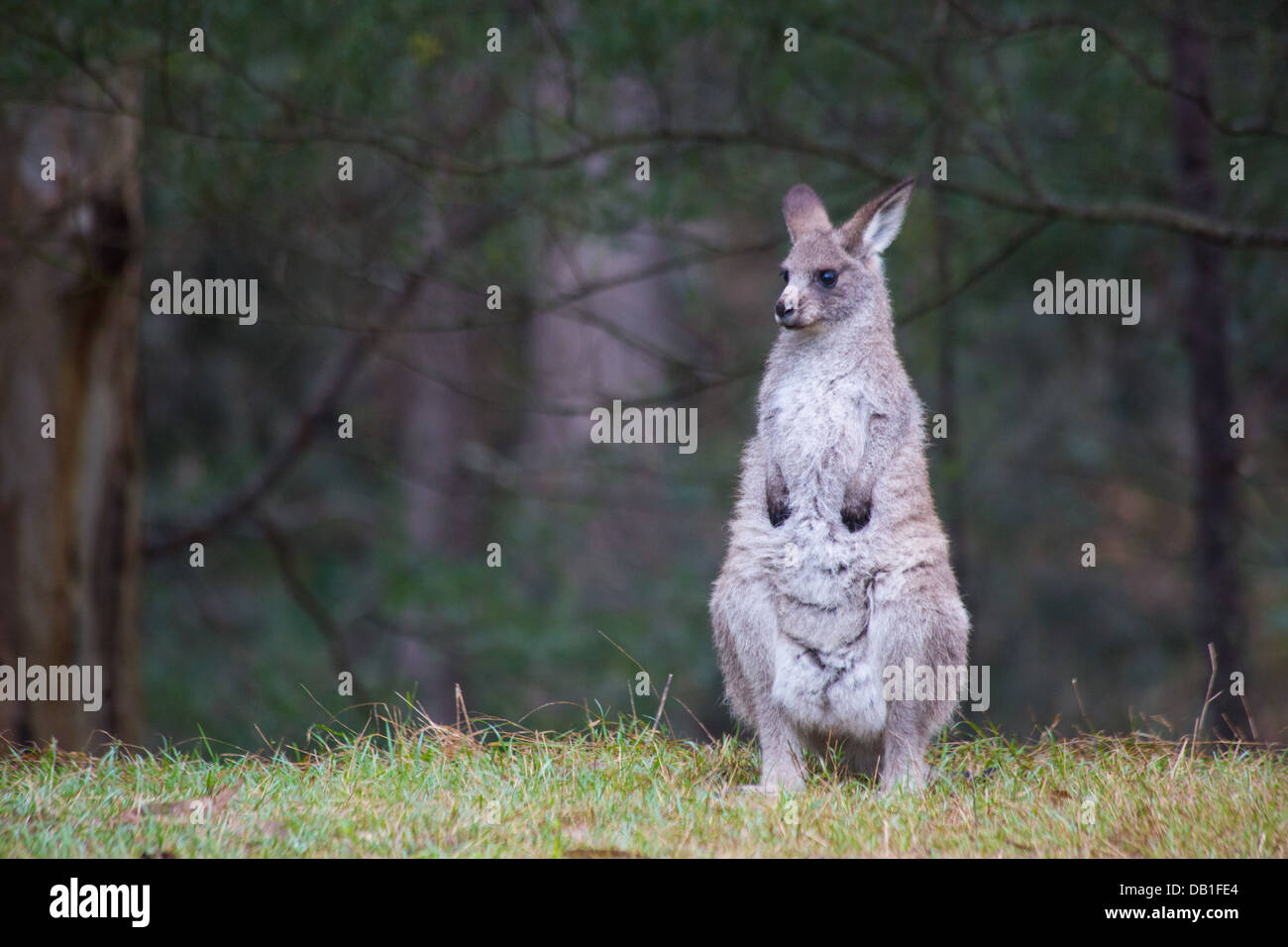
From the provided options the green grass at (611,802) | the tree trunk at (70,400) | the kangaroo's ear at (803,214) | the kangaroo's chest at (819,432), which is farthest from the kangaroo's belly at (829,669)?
the tree trunk at (70,400)

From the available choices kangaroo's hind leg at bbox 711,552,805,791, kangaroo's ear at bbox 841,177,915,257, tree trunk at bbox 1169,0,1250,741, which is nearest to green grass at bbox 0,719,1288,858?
kangaroo's hind leg at bbox 711,552,805,791

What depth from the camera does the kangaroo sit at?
5.81 metres

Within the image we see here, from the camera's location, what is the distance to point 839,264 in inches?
242

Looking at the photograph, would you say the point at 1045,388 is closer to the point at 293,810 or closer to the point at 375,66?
the point at 375,66

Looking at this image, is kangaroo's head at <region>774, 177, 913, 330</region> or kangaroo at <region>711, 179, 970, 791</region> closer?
kangaroo at <region>711, 179, 970, 791</region>

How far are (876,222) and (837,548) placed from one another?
5.00 ft

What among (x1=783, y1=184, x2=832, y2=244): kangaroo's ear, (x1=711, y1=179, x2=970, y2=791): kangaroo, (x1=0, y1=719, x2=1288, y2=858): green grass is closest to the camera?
(x1=0, y1=719, x2=1288, y2=858): green grass

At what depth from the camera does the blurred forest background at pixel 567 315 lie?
9.13m

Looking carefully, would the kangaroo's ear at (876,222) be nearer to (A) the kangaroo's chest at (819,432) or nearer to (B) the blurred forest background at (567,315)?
(A) the kangaroo's chest at (819,432)

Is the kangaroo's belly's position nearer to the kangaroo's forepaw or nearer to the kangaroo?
the kangaroo

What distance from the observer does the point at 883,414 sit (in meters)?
6.05

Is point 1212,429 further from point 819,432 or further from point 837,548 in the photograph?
point 837,548
